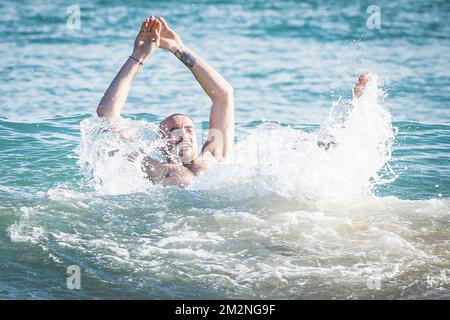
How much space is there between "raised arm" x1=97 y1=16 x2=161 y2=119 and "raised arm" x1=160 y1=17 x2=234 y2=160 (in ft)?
0.95

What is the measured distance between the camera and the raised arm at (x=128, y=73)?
645 centimetres

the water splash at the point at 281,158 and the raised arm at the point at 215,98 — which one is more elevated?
the raised arm at the point at 215,98

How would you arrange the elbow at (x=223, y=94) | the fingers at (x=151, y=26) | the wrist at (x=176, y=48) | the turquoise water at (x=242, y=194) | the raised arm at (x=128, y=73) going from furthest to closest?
1. the elbow at (x=223, y=94)
2. the wrist at (x=176, y=48)
3. the fingers at (x=151, y=26)
4. the raised arm at (x=128, y=73)
5. the turquoise water at (x=242, y=194)

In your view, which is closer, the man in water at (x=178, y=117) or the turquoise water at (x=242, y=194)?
the turquoise water at (x=242, y=194)

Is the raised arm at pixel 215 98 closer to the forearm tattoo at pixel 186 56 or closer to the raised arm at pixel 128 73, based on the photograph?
the forearm tattoo at pixel 186 56

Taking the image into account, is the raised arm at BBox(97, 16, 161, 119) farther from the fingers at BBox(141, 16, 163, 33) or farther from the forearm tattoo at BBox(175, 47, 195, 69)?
the forearm tattoo at BBox(175, 47, 195, 69)

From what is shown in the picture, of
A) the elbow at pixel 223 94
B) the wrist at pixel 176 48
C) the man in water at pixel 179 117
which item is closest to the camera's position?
the man in water at pixel 179 117

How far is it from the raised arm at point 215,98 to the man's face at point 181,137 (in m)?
0.30

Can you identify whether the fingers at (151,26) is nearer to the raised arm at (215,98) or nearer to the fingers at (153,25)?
the fingers at (153,25)

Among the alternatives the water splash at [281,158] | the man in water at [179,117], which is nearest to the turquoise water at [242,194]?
the water splash at [281,158]

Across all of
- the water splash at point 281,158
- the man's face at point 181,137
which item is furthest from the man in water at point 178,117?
the water splash at point 281,158

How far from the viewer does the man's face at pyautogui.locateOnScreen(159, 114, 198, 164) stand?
6.75 meters

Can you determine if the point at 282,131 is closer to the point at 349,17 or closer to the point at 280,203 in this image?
the point at 280,203

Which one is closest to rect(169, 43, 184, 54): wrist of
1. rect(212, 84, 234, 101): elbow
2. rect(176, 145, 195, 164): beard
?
rect(212, 84, 234, 101): elbow
